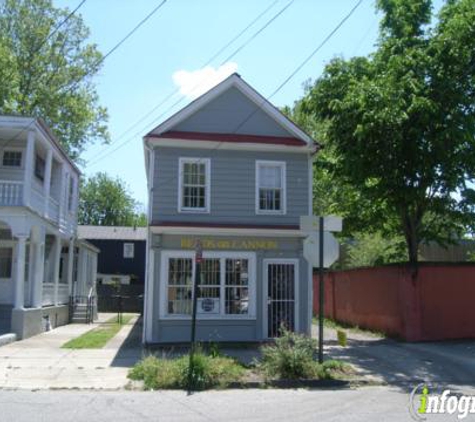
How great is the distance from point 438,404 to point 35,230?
1492 centimetres

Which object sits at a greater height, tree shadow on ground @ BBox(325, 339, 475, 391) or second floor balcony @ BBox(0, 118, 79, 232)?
second floor balcony @ BBox(0, 118, 79, 232)

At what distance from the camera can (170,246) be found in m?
16.4

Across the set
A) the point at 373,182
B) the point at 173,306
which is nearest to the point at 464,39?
the point at 373,182

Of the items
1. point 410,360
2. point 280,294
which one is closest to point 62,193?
point 280,294

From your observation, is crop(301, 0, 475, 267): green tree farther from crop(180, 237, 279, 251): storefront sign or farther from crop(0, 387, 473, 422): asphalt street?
crop(0, 387, 473, 422): asphalt street

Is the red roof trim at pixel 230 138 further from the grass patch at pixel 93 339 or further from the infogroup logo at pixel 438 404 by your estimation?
the infogroup logo at pixel 438 404

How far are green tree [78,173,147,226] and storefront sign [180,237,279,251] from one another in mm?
57482

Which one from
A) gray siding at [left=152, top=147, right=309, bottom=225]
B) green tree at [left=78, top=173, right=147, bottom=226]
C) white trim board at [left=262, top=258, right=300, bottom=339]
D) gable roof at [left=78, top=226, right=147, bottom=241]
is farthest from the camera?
green tree at [left=78, top=173, right=147, bottom=226]

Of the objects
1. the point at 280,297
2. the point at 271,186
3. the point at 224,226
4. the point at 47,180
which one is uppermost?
the point at 47,180

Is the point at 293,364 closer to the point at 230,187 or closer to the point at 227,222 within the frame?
the point at 227,222

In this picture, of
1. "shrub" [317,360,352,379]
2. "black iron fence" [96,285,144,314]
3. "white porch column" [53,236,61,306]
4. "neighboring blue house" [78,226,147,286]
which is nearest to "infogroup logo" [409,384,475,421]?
"shrub" [317,360,352,379]

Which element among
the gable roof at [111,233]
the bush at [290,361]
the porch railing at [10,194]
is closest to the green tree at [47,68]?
the gable roof at [111,233]

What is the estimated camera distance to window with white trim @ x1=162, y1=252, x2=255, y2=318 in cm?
1636

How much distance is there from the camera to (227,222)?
17.0 meters
